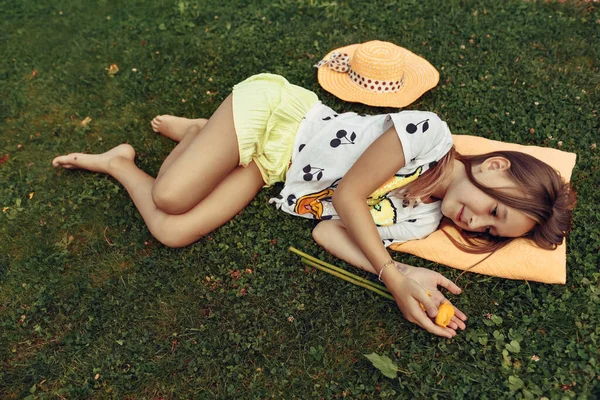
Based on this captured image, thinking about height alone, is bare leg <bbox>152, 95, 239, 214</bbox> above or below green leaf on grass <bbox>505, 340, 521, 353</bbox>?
above

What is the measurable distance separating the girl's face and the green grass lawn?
444 mm

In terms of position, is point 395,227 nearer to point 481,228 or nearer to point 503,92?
point 481,228

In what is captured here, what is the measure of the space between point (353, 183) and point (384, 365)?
1.19 meters

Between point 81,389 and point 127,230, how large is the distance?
1.27 meters

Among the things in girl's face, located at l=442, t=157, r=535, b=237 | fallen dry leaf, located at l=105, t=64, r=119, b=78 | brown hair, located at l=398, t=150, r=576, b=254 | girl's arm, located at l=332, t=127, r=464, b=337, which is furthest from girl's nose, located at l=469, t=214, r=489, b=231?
fallen dry leaf, located at l=105, t=64, r=119, b=78

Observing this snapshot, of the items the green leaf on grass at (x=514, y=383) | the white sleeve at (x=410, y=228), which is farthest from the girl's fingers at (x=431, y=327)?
the white sleeve at (x=410, y=228)

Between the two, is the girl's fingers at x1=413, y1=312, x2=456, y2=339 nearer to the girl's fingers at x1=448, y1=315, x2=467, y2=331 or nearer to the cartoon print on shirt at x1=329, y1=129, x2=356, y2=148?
the girl's fingers at x1=448, y1=315, x2=467, y2=331

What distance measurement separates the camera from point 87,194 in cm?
397

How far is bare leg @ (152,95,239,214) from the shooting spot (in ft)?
11.2

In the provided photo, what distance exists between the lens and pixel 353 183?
3.07m

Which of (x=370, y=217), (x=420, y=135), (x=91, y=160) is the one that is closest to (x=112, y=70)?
(x=91, y=160)

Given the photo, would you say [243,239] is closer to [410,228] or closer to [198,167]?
[198,167]

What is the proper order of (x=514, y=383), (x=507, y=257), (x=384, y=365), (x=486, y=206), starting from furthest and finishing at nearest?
(x=507, y=257) < (x=486, y=206) < (x=384, y=365) < (x=514, y=383)

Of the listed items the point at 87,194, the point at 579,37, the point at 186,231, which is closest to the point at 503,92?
the point at 579,37
